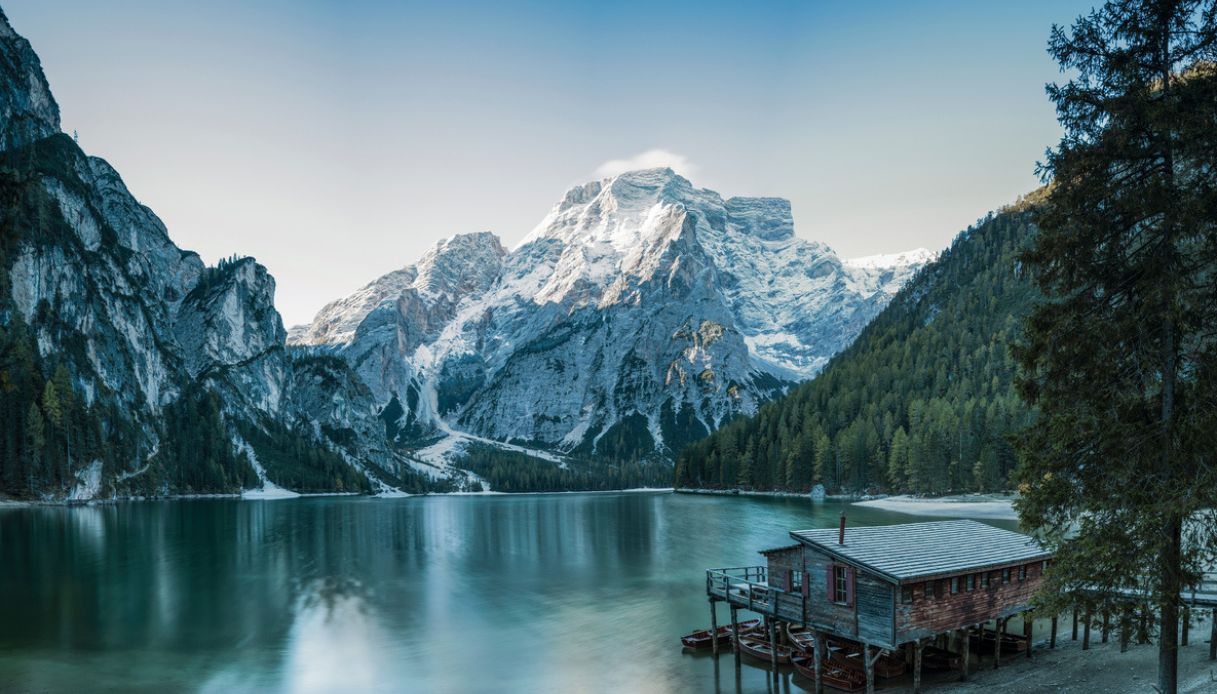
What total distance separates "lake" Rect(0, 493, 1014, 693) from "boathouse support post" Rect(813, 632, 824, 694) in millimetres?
2242

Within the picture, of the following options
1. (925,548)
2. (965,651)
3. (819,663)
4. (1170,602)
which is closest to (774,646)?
(819,663)

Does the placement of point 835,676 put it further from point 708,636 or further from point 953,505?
point 953,505

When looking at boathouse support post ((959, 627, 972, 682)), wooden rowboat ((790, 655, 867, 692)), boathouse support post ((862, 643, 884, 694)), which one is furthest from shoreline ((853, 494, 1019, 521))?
boathouse support post ((862, 643, 884, 694))

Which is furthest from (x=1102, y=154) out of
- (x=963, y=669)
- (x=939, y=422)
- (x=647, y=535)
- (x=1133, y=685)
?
(x=939, y=422)

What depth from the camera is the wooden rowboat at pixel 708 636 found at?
1828 inches

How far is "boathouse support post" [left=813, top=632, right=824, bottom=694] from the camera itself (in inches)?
1468

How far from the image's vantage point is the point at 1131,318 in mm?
20047

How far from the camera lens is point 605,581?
7369 cm

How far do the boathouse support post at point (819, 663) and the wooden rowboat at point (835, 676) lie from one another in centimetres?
25

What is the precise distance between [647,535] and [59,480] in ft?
Result: 463

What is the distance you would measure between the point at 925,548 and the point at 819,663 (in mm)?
7658

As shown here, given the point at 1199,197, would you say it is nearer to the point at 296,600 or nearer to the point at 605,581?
the point at 605,581

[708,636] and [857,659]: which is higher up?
[857,659]

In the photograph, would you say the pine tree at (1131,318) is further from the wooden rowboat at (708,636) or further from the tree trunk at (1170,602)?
the wooden rowboat at (708,636)
